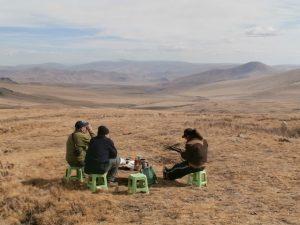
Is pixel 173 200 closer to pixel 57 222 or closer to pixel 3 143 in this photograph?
pixel 57 222

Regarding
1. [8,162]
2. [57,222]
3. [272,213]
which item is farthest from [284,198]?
[8,162]

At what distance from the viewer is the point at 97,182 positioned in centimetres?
1316

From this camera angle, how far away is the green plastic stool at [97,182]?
12703 millimetres

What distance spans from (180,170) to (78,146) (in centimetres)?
289

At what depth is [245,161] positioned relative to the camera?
16.4 meters

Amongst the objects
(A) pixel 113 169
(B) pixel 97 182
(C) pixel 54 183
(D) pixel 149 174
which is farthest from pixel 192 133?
(C) pixel 54 183

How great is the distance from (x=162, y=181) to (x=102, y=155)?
2.34m

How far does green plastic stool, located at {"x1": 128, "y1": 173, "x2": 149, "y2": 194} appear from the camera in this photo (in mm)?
12602

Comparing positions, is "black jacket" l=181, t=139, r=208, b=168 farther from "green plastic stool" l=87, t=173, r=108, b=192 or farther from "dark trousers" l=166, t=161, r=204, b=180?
"green plastic stool" l=87, t=173, r=108, b=192

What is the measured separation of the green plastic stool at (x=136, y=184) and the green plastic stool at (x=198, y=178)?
1535mm

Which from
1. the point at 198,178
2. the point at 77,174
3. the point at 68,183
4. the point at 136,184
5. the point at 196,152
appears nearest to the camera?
the point at 136,184

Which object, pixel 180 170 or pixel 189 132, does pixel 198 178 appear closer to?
pixel 180 170

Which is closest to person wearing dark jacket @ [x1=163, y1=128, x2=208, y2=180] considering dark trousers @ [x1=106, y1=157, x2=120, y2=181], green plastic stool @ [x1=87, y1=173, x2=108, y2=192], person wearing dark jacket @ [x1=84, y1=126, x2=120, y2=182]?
dark trousers @ [x1=106, y1=157, x2=120, y2=181]

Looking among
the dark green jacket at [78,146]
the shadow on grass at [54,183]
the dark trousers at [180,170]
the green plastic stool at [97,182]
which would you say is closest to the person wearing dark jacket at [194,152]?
the dark trousers at [180,170]
